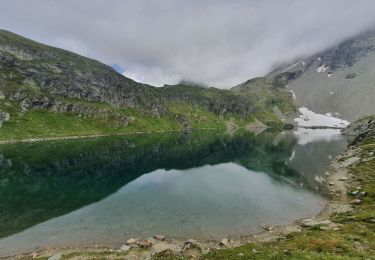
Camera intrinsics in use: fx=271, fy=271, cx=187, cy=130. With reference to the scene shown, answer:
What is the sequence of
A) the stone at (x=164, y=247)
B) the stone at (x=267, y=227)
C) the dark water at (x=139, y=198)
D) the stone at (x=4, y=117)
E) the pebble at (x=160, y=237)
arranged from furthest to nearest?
1. the stone at (x=4, y=117)
2. the stone at (x=267, y=227)
3. the dark water at (x=139, y=198)
4. the pebble at (x=160, y=237)
5. the stone at (x=164, y=247)

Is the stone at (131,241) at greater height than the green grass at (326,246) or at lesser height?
lesser

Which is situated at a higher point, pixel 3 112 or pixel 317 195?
pixel 3 112

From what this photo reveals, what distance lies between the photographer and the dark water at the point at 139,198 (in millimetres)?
43469

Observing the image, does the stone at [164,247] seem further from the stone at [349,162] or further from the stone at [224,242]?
the stone at [349,162]

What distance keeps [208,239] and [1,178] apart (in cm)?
6827

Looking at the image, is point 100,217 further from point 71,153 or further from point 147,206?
point 71,153

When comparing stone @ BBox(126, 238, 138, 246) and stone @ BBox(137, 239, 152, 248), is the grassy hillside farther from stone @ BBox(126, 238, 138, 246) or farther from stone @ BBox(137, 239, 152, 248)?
stone @ BBox(126, 238, 138, 246)

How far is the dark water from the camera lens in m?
43.5

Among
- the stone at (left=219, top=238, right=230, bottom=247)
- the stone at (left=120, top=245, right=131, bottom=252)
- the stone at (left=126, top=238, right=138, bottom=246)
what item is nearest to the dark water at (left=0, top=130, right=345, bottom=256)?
the stone at (left=126, top=238, right=138, bottom=246)

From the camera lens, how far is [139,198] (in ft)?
206

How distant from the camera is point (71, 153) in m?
127

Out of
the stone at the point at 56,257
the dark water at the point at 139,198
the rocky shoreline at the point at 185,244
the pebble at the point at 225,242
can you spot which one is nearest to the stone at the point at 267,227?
the rocky shoreline at the point at 185,244

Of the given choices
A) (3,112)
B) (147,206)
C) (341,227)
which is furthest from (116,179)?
(3,112)

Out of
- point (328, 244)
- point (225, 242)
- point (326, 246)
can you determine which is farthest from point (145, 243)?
point (328, 244)
